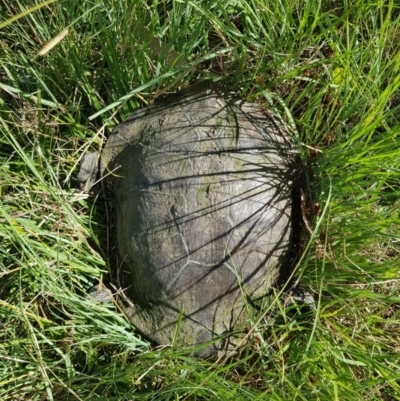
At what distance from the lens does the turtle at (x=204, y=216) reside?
4.62 feet

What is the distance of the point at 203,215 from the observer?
1.40m

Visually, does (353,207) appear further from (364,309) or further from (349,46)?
(349,46)

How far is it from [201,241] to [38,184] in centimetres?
60

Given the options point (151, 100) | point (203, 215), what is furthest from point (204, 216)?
point (151, 100)

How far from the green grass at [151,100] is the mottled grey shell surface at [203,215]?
9 centimetres

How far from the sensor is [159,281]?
1458 millimetres

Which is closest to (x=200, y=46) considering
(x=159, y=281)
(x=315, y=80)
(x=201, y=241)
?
(x=315, y=80)

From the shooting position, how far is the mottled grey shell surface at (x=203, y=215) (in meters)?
1.41

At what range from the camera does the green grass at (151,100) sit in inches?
57.3

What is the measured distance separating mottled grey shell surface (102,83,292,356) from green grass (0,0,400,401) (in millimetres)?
85

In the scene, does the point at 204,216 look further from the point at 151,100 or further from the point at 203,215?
the point at 151,100

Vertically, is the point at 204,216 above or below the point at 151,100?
below

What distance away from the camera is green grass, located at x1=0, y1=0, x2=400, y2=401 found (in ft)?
4.77

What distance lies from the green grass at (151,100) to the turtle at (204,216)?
0.07 metres
